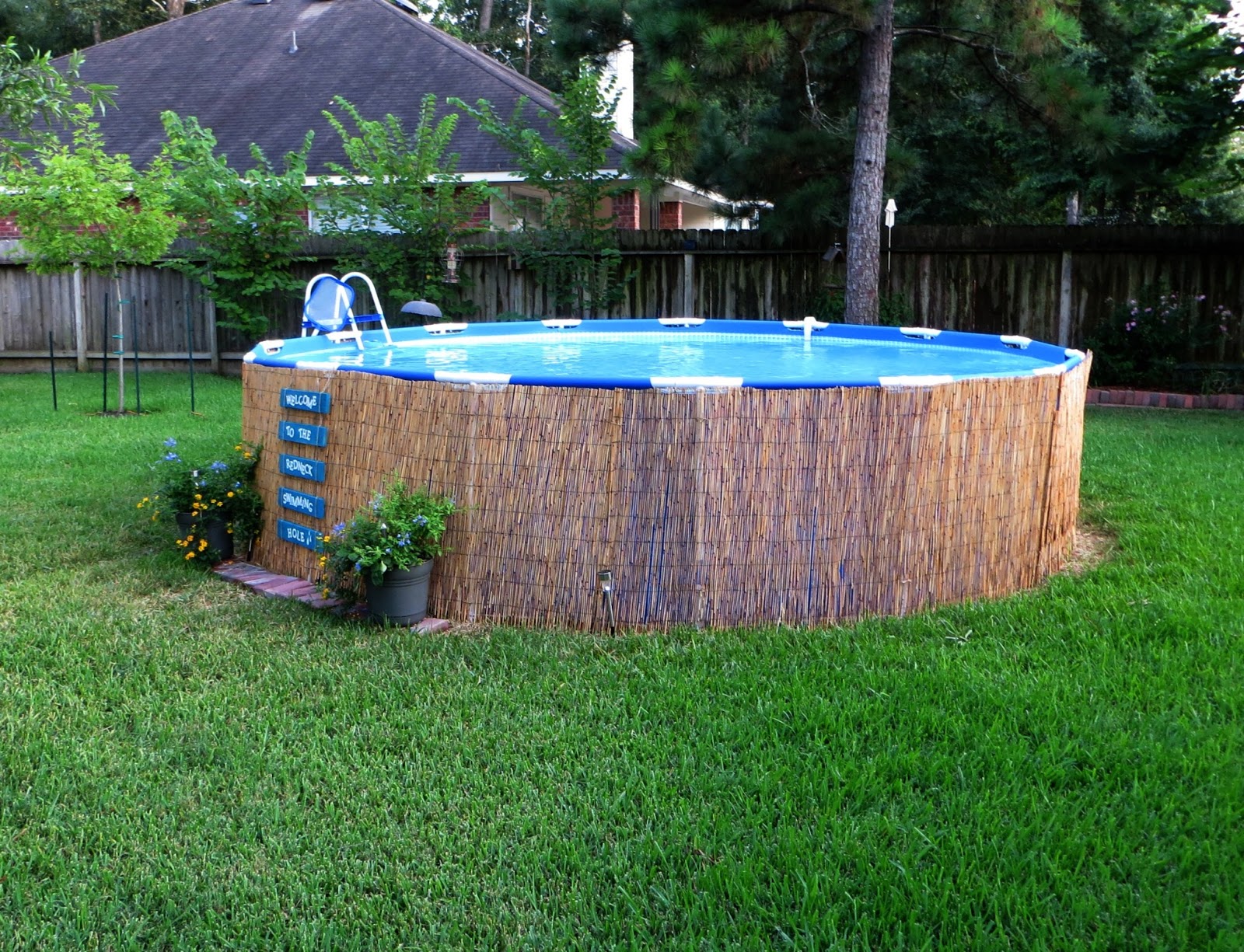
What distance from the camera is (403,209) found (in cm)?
1320

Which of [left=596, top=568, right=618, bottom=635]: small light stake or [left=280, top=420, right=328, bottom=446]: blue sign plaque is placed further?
[left=280, top=420, right=328, bottom=446]: blue sign plaque

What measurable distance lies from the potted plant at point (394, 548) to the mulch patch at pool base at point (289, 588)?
0.34 feet

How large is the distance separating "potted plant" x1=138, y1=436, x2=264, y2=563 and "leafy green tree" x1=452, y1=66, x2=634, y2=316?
26.2 feet

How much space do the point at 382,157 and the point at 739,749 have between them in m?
11.5

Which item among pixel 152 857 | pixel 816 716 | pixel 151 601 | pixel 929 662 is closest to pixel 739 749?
pixel 816 716

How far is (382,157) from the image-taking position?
43.4 feet

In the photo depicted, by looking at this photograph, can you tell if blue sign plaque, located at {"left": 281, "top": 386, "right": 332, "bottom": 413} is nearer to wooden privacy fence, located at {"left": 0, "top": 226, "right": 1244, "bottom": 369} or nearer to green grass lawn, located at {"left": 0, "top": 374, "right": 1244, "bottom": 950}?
green grass lawn, located at {"left": 0, "top": 374, "right": 1244, "bottom": 950}

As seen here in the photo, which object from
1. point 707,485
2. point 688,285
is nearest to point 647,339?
point 688,285

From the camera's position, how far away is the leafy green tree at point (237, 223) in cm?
1295

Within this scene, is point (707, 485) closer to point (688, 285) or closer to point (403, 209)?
point (688, 285)

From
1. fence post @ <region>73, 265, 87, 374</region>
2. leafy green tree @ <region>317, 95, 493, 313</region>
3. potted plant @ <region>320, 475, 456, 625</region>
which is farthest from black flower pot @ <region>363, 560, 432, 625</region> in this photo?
fence post @ <region>73, 265, 87, 374</region>

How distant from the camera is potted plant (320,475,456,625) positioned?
13.9ft

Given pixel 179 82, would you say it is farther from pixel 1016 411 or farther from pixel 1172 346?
pixel 1016 411

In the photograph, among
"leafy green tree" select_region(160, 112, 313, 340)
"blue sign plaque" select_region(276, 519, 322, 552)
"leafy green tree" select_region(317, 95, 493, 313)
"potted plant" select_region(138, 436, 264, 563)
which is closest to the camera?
"blue sign plaque" select_region(276, 519, 322, 552)
